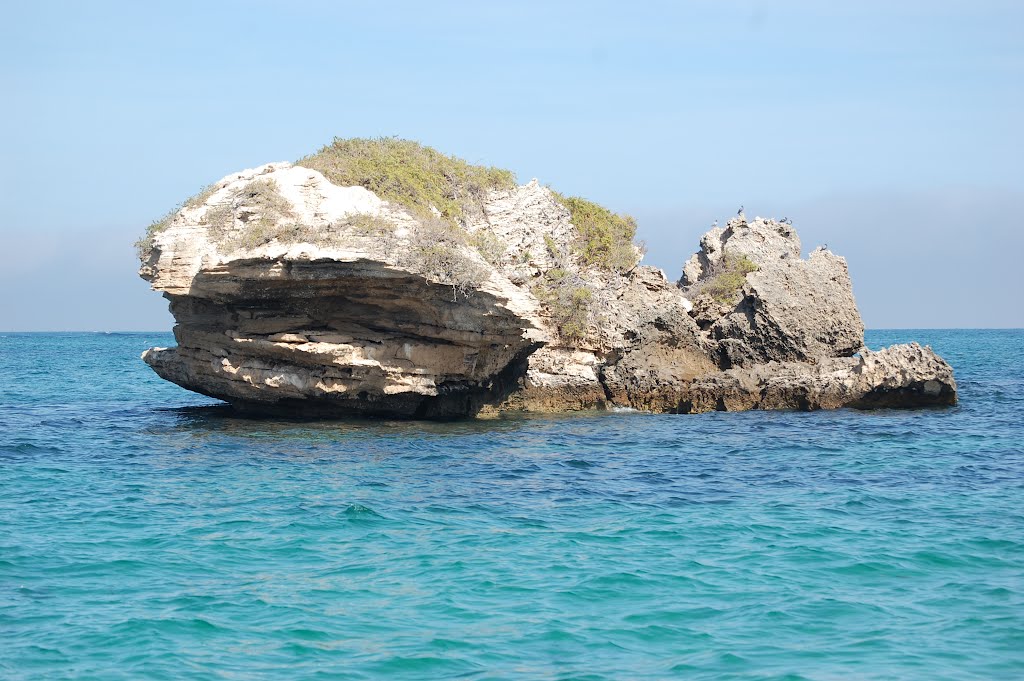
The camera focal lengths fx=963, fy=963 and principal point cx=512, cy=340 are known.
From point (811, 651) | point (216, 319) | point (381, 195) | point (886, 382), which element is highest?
point (381, 195)

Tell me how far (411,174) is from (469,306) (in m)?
5.49

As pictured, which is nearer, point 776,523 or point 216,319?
point 776,523

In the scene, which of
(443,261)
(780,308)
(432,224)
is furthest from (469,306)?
(780,308)

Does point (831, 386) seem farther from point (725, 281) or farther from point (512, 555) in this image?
point (512, 555)

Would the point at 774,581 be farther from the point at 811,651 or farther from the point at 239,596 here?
the point at 239,596

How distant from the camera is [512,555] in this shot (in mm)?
12070

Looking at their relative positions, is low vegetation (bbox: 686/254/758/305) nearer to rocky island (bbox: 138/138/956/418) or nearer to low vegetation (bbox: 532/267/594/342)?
rocky island (bbox: 138/138/956/418)

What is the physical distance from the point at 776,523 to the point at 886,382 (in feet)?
41.7

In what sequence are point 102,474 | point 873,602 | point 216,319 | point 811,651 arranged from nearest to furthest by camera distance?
point 811,651
point 873,602
point 102,474
point 216,319

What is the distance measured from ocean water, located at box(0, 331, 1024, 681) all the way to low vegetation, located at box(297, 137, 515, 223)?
6.18 metres

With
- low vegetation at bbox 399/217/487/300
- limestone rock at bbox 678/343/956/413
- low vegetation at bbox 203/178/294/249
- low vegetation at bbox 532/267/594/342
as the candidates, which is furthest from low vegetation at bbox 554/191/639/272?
low vegetation at bbox 203/178/294/249

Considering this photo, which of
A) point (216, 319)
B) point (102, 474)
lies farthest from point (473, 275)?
point (102, 474)

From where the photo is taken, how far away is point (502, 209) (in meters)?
26.3

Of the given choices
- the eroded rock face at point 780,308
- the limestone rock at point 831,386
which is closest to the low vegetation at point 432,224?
the eroded rock face at point 780,308
